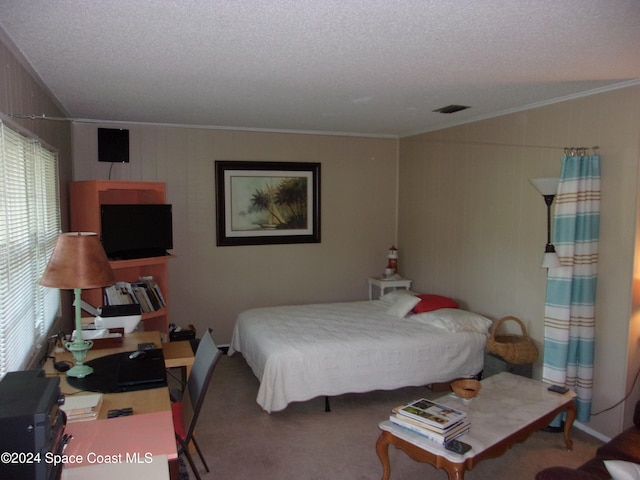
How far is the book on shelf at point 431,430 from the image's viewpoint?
8.11 feet

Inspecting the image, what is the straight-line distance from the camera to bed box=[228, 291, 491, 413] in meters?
3.56

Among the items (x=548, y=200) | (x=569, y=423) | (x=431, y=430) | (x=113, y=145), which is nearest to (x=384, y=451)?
(x=431, y=430)

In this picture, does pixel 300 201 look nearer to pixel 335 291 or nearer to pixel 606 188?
pixel 335 291

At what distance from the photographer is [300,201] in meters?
5.41

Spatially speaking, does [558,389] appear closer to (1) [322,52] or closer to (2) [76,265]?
(1) [322,52]

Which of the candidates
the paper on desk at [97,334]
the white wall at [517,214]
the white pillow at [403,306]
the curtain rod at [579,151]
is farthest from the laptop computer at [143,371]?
the curtain rod at [579,151]

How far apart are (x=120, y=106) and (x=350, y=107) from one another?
1.84 metres

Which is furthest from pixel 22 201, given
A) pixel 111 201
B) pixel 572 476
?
pixel 572 476

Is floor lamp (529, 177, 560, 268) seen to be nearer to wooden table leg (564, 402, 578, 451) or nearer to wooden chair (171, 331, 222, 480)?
wooden table leg (564, 402, 578, 451)

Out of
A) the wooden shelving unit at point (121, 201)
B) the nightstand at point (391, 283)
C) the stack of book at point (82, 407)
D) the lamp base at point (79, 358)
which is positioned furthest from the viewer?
the nightstand at point (391, 283)

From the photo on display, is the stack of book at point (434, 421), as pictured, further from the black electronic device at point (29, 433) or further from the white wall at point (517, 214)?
the black electronic device at point (29, 433)

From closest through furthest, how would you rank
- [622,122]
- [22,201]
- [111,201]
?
[22,201]
[622,122]
[111,201]

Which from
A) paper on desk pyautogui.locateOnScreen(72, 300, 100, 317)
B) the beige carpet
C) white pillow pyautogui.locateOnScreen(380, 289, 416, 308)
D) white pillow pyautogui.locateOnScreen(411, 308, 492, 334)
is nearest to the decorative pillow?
white pillow pyautogui.locateOnScreen(380, 289, 416, 308)

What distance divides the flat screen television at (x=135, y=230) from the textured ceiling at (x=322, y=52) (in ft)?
2.74
